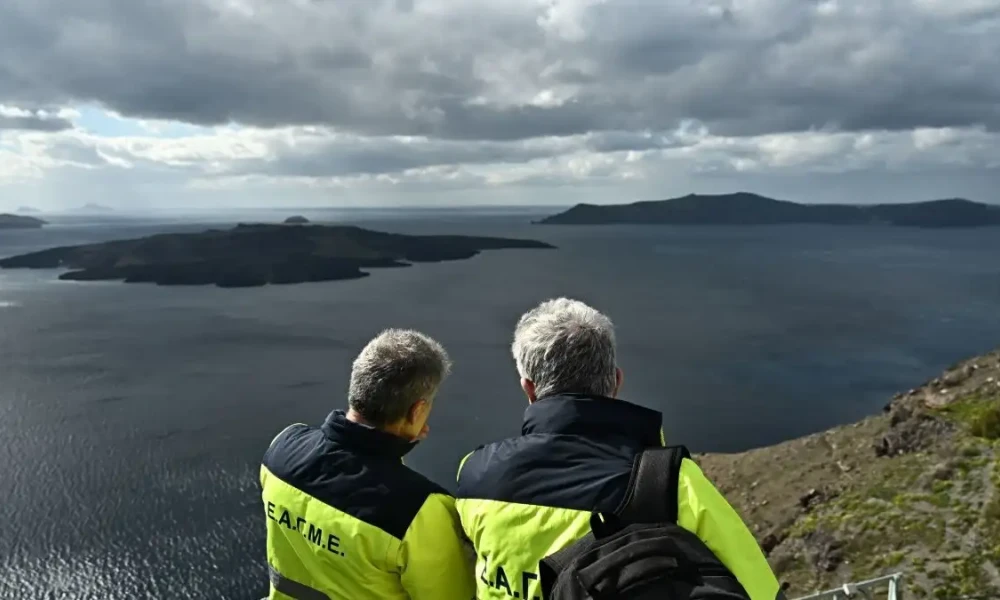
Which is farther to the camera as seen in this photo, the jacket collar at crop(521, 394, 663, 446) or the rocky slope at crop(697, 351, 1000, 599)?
the rocky slope at crop(697, 351, 1000, 599)

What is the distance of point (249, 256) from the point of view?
431ft

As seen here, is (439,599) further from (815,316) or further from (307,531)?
(815,316)

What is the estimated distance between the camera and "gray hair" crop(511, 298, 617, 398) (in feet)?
9.25

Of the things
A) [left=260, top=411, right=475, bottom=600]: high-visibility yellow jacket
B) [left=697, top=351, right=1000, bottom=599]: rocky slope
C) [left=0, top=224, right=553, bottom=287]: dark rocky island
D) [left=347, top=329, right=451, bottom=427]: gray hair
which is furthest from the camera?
[left=0, top=224, right=553, bottom=287]: dark rocky island

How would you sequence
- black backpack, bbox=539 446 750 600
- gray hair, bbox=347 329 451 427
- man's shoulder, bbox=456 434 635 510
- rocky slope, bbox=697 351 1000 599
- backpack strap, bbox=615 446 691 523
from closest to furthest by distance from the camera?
black backpack, bbox=539 446 750 600 → backpack strap, bbox=615 446 691 523 → man's shoulder, bbox=456 434 635 510 → gray hair, bbox=347 329 451 427 → rocky slope, bbox=697 351 1000 599

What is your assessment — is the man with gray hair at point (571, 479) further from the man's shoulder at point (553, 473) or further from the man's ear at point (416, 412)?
the man's ear at point (416, 412)

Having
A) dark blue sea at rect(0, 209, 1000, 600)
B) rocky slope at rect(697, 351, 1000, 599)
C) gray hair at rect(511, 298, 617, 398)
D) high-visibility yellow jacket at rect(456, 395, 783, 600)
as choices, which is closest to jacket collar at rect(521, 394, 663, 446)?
high-visibility yellow jacket at rect(456, 395, 783, 600)

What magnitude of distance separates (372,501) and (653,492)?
1.17 metres

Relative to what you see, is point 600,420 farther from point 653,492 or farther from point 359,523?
point 359,523

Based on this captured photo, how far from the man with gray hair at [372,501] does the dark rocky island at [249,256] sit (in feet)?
371

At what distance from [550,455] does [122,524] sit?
34440 mm

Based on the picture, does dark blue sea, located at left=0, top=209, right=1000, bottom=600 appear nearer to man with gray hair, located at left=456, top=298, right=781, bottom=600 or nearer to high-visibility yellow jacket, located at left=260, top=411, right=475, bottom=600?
high-visibility yellow jacket, located at left=260, top=411, right=475, bottom=600

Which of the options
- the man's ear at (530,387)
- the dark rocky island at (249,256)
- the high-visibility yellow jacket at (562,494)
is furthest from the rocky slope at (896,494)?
the dark rocky island at (249,256)

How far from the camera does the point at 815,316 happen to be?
7088 cm
